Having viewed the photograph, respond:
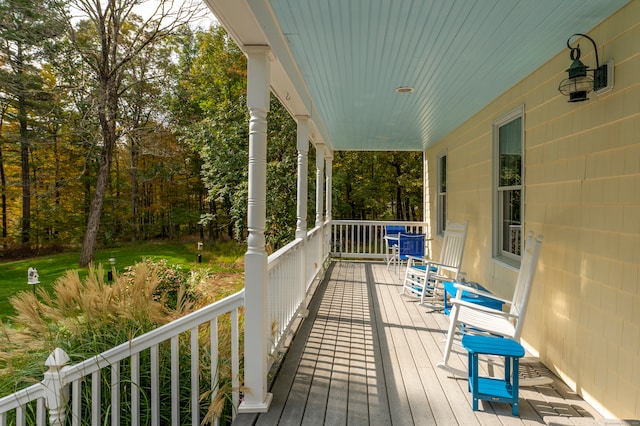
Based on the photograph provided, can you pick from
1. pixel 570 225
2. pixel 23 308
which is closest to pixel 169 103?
pixel 23 308

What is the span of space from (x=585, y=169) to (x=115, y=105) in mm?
13837

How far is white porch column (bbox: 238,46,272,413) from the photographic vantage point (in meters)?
2.56

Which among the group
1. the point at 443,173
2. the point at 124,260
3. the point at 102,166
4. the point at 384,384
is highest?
the point at 102,166

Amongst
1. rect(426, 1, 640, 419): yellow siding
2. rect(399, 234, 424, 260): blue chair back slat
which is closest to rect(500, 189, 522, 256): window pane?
rect(426, 1, 640, 419): yellow siding

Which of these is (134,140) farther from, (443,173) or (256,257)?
(256,257)

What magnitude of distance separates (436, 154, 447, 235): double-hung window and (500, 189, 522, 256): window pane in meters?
3.34

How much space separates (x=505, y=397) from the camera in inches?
103

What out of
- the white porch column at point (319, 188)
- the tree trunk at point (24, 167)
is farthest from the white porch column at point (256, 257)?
the tree trunk at point (24, 167)

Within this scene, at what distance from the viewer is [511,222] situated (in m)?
4.46

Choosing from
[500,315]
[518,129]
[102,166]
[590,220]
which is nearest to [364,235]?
[518,129]

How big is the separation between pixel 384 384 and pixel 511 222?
2.47 m

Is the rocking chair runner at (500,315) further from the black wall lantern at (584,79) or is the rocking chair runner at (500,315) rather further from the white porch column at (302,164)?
the white porch column at (302,164)

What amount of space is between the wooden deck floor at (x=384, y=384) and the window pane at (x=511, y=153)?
1.75 meters

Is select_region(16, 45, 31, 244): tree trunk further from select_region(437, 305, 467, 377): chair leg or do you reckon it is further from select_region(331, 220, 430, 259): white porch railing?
select_region(437, 305, 467, 377): chair leg
